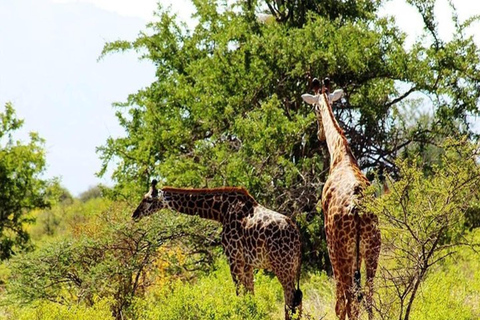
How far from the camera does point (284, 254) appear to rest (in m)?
9.91

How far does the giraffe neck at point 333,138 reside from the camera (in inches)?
381

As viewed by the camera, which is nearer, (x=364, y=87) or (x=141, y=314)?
(x=141, y=314)

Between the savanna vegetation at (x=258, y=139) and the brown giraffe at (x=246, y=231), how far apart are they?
1.09ft

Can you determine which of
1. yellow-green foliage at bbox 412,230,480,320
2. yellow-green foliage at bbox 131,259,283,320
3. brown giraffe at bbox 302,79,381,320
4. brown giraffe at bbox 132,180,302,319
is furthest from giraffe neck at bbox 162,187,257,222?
yellow-green foliage at bbox 412,230,480,320

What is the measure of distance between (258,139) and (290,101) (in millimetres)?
1763

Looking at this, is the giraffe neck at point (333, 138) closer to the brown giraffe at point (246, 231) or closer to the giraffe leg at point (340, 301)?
the brown giraffe at point (246, 231)

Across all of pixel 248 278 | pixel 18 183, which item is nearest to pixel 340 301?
pixel 248 278

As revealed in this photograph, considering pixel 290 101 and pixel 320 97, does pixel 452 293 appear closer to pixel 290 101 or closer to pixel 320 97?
pixel 320 97

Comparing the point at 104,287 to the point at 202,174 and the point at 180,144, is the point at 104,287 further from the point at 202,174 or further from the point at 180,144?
the point at 180,144

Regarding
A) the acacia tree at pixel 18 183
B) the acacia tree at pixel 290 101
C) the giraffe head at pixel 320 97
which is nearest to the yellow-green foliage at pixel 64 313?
the giraffe head at pixel 320 97

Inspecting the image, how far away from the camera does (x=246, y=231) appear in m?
10.2

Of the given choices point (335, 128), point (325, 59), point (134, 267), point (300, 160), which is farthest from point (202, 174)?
point (335, 128)

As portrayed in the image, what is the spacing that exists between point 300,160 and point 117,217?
3914 millimetres

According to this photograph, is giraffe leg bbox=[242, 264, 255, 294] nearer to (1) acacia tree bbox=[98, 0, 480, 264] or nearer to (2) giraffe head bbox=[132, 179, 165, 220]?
(2) giraffe head bbox=[132, 179, 165, 220]
